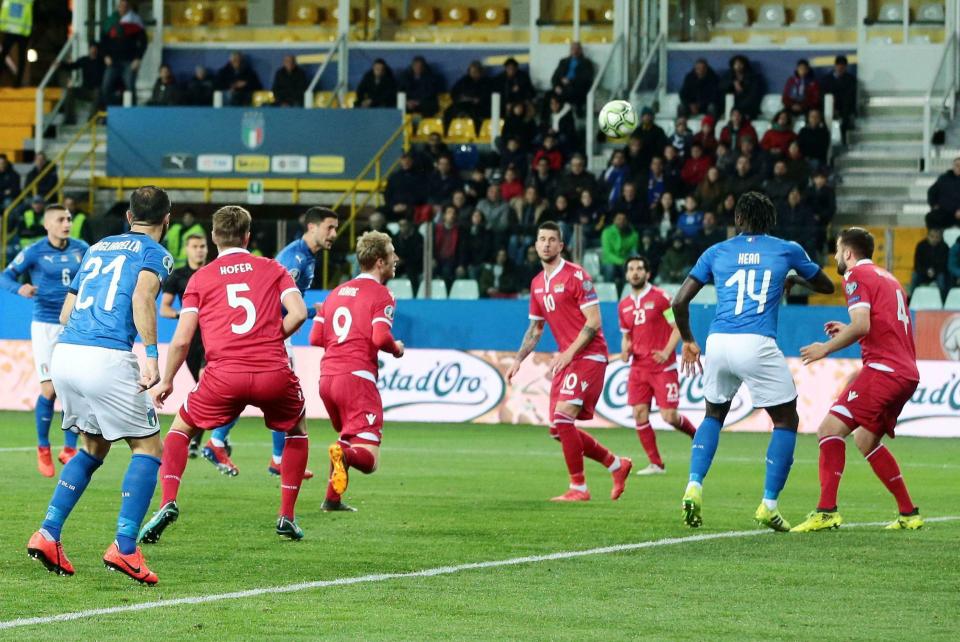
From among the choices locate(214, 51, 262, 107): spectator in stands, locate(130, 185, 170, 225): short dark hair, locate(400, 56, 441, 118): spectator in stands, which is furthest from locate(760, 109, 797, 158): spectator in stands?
locate(130, 185, 170, 225): short dark hair

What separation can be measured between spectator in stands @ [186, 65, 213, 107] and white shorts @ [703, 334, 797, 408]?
21918 millimetres

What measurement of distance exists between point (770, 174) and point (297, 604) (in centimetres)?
1801

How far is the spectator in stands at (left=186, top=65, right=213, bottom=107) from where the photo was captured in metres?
31.4

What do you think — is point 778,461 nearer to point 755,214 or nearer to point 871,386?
point 871,386

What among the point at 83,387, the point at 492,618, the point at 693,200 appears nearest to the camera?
the point at 492,618

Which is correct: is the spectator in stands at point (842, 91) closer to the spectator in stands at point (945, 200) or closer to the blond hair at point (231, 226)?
the spectator in stands at point (945, 200)

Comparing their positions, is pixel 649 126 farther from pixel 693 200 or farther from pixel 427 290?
pixel 427 290

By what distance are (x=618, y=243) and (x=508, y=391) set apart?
240 centimetres

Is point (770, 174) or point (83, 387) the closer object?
point (83, 387)

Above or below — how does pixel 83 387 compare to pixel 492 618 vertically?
above

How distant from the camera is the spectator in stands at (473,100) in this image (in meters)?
29.9

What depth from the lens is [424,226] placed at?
2366 centimetres

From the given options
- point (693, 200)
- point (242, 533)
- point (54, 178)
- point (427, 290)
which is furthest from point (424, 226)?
point (242, 533)

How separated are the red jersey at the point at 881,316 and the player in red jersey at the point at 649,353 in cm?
470
